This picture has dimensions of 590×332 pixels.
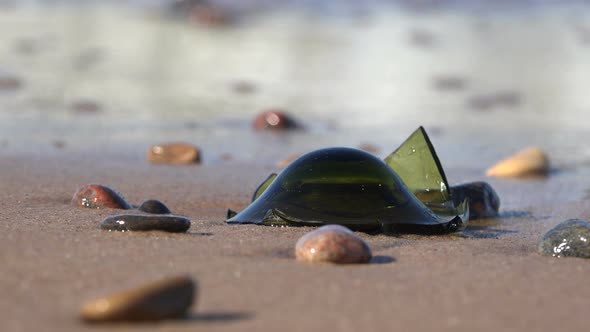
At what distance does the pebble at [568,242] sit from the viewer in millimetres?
3027

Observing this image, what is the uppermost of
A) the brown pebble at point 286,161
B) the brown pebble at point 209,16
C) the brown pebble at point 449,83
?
the brown pebble at point 209,16

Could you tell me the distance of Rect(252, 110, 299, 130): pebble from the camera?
22.6ft

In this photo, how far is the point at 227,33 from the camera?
1012 centimetres

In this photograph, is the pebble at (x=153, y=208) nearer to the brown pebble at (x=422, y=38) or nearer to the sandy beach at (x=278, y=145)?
the sandy beach at (x=278, y=145)

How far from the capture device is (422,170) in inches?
150

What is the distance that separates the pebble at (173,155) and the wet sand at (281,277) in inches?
62.0

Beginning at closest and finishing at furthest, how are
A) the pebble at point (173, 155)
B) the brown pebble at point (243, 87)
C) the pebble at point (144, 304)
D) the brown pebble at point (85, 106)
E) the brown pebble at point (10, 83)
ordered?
the pebble at point (144, 304) < the pebble at point (173, 155) < the brown pebble at point (85, 106) < the brown pebble at point (10, 83) < the brown pebble at point (243, 87)

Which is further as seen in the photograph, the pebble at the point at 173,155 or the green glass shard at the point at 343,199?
the pebble at the point at 173,155

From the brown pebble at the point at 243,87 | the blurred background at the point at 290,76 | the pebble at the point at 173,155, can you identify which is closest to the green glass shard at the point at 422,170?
the pebble at the point at 173,155

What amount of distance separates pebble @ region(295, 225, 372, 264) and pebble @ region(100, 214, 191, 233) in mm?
496

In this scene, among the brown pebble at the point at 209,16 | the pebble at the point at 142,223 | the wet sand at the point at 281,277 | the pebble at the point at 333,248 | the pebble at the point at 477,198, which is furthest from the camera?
the brown pebble at the point at 209,16

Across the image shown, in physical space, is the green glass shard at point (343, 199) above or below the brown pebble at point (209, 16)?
below

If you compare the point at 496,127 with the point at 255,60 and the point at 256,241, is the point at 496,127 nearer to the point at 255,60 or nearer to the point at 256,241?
the point at 255,60

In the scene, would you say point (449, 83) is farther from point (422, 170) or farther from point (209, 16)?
point (422, 170)
